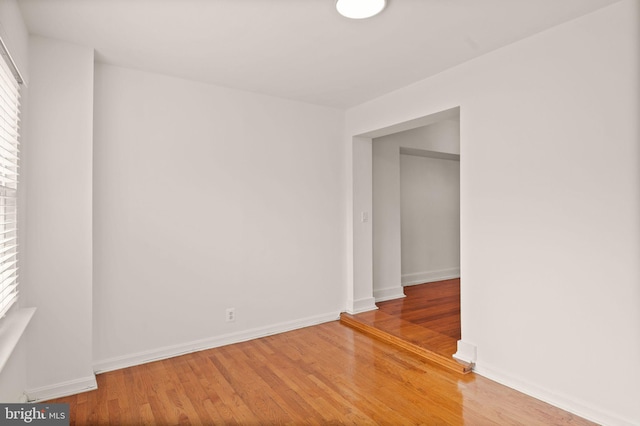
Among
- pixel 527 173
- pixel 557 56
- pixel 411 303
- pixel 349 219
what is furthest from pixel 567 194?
pixel 411 303

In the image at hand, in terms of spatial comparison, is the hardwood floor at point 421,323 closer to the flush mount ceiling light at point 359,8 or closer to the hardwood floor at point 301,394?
the hardwood floor at point 301,394

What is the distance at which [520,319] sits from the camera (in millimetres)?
2568

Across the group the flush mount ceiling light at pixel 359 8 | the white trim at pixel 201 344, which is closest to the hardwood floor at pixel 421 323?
the white trim at pixel 201 344

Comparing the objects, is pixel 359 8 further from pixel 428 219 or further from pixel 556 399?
pixel 428 219

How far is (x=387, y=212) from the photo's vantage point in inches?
195

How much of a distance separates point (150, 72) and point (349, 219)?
8.44 ft

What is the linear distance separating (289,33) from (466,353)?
2814 millimetres

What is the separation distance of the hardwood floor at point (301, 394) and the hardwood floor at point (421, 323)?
0.12m

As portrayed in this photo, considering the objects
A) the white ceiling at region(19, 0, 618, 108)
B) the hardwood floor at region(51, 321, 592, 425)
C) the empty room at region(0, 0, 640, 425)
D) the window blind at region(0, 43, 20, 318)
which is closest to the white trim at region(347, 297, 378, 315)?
the empty room at region(0, 0, 640, 425)

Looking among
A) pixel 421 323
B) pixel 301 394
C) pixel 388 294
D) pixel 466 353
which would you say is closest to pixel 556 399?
pixel 466 353

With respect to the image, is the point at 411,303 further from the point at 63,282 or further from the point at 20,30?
the point at 20,30

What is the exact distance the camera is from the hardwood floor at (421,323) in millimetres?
3111

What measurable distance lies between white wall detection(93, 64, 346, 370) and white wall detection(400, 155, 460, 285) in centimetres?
183

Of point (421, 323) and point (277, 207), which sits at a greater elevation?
point (277, 207)
